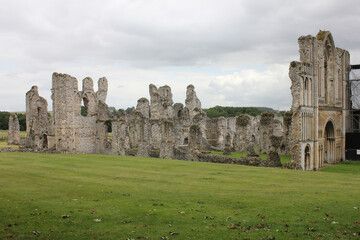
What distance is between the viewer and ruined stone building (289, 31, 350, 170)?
90.1ft

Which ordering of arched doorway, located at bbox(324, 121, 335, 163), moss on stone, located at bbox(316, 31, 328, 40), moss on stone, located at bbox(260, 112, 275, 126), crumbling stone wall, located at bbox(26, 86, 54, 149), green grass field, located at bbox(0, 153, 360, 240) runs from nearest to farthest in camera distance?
green grass field, located at bbox(0, 153, 360, 240) → moss on stone, located at bbox(316, 31, 328, 40) → arched doorway, located at bbox(324, 121, 335, 163) → moss on stone, located at bbox(260, 112, 275, 126) → crumbling stone wall, located at bbox(26, 86, 54, 149)

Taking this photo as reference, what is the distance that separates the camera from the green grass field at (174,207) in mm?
8633

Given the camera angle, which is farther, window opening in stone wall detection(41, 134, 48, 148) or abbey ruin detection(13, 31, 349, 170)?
window opening in stone wall detection(41, 134, 48, 148)

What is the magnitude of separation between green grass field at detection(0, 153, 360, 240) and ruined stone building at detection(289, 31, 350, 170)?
10056mm

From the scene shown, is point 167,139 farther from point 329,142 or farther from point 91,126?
point 329,142

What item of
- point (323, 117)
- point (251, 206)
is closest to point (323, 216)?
point (251, 206)

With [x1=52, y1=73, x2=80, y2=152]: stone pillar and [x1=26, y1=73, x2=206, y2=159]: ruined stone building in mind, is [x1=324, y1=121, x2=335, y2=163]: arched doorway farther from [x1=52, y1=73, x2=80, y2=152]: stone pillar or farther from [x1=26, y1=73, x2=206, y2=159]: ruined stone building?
[x1=52, y1=73, x2=80, y2=152]: stone pillar

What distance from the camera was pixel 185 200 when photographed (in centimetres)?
1202

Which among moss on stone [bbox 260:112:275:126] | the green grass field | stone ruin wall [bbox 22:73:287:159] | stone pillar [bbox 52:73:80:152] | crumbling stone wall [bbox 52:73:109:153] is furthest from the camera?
moss on stone [bbox 260:112:275:126]

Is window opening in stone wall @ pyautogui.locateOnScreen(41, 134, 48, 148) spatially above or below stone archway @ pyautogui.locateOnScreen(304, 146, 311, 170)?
above

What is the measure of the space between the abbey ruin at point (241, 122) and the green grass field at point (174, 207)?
11905 millimetres

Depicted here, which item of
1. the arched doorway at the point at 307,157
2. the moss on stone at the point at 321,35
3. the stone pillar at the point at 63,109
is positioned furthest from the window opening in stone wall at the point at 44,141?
the moss on stone at the point at 321,35

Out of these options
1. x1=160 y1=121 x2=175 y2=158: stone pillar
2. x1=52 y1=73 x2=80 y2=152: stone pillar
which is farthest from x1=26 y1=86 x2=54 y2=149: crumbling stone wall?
x1=160 y1=121 x2=175 y2=158: stone pillar

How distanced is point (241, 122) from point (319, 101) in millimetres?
7564
